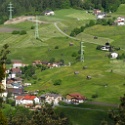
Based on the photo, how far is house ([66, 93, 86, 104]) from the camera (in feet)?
171

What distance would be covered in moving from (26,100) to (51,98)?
2788 millimetres

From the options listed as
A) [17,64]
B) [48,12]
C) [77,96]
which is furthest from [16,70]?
[48,12]

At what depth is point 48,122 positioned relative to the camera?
121ft

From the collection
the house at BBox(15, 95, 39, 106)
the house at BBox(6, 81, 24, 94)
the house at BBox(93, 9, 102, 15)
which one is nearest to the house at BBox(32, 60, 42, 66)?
the house at BBox(6, 81, 24, 94)

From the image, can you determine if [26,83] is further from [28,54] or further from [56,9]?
[56,9]

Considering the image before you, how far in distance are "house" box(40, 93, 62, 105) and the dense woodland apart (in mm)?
57887

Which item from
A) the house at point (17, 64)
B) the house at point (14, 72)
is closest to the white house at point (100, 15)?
the house at point (17, 64)

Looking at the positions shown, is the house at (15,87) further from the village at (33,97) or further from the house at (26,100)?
the house at (26,100)

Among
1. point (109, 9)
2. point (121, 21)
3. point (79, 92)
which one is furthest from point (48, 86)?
→ point (109, 9)

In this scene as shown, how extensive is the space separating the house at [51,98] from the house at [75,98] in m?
0.96

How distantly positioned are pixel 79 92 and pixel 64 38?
1334 inches

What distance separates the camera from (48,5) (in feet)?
378

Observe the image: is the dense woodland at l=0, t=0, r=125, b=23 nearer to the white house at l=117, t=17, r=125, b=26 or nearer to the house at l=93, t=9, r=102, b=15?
the house at l=93, t=9, r=102, b=15

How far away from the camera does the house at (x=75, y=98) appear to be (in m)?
52.1
